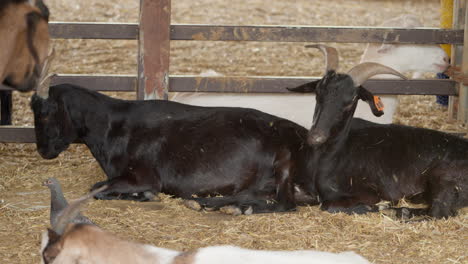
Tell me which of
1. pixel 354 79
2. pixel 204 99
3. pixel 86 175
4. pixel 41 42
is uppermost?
pixel 41 42

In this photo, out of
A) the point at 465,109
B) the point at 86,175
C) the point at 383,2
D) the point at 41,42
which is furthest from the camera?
the point at 383,2

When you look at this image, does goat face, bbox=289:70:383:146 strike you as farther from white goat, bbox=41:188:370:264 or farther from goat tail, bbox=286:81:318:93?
white goat, bbox=41:188:370:264

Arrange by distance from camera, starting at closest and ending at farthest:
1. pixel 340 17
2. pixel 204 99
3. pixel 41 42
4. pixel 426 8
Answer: pixel 41 42, pixel 204 99, pixel 340 17, pixel 426 8

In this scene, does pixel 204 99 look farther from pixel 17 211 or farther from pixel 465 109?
pixel 465 109

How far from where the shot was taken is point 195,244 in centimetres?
502

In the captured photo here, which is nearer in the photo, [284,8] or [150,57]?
[150,57]

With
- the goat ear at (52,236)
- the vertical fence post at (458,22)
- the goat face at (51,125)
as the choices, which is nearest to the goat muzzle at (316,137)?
the goat face at (51,125)

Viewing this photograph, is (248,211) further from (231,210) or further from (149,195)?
(149,195)

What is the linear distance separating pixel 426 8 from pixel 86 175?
14.0 metres

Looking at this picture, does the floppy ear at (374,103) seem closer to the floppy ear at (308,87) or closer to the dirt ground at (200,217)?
the floppy ear at (308,87)

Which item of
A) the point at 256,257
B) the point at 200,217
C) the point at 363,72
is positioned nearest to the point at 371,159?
the point at 363,72

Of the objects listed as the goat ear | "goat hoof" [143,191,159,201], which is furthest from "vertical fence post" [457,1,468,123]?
the goat ear

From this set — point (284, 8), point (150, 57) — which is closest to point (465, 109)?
point (150, 57)

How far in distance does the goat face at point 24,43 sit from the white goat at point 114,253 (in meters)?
1.33
